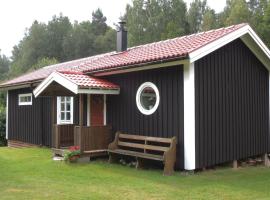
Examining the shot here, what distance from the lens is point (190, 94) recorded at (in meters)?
9.27

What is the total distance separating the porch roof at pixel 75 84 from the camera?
10.4 meters

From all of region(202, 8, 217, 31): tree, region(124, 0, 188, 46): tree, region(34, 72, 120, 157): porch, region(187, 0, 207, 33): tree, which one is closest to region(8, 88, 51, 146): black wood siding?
region(34, 72, 120, 157): porch

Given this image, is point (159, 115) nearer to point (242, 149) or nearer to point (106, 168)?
point (106, 168)

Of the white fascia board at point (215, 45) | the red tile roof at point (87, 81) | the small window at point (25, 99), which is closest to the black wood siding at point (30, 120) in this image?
the small window at point (25, 99)

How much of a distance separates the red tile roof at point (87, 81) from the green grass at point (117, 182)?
213cm

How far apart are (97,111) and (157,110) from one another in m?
2.55

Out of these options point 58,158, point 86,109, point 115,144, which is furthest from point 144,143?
point 58,158

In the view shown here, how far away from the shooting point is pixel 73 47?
57.1 meters

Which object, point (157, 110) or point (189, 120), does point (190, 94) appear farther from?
point (157, 110)

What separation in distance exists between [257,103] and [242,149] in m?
1.68

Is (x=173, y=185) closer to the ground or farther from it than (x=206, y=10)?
closer to the ground

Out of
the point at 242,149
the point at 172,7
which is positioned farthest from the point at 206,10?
the point at 242,149

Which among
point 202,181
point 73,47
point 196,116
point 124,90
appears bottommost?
point 202,181

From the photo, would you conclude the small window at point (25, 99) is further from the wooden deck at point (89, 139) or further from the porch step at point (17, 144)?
the wooden deck at point (89, 139)
